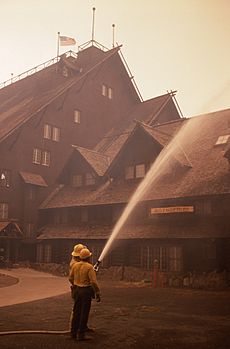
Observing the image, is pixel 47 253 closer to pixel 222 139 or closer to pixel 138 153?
pixel 138 153

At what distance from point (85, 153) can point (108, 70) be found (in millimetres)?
15758

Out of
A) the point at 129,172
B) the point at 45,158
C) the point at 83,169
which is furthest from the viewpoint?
the point at 45,158

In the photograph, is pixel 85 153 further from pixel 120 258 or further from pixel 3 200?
pixel 120 258

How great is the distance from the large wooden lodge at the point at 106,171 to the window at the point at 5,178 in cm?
10

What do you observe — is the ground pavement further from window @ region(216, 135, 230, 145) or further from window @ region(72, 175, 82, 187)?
window @ region(216, 135, 230, 145)

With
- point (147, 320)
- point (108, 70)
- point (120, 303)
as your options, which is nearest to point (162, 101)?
point (108, 70)

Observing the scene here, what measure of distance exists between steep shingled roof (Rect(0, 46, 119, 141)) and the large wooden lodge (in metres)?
0.18

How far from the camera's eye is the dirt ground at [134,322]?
917 centimetres

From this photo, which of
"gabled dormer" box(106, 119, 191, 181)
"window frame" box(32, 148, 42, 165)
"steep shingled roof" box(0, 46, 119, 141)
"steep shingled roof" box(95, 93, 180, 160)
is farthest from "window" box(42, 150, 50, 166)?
"gabled dormer" box(106, 119, 191, 181)

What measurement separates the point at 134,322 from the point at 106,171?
21998mm

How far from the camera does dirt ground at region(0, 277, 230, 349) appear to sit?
917cm

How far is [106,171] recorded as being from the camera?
3328cm

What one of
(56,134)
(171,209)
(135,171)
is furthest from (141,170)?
(56,134)

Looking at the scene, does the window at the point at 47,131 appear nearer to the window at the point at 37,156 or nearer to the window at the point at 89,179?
the window at the point at 37,156
